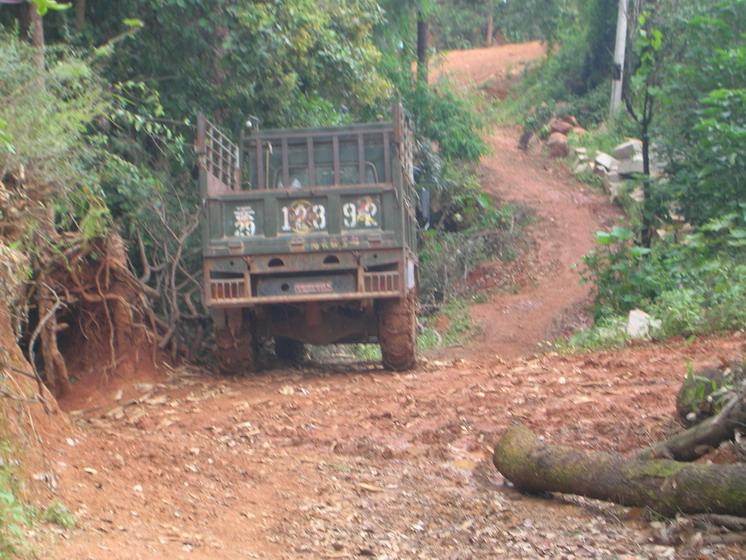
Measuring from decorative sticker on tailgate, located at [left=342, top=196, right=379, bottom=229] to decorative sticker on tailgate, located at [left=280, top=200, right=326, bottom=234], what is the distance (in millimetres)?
230

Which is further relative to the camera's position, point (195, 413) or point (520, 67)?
point (520, 67)

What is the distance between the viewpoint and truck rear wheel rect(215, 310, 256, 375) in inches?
405

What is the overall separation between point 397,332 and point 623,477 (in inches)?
210

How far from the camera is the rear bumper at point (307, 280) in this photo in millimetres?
9703

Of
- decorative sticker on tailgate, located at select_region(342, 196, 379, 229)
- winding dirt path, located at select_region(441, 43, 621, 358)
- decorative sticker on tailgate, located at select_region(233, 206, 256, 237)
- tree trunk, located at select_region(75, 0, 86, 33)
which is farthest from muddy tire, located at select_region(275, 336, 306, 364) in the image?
tree trunk, located at select_region(75, 0, 86, 33)

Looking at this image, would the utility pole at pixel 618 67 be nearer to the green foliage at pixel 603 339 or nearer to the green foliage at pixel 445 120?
the green foliage at pixel 445 120

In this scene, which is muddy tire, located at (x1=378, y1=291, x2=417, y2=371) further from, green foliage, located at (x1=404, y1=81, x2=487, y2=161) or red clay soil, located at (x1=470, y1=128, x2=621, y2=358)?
green foliage, located at (x1=404, y1=81, x2=487, y2=161)

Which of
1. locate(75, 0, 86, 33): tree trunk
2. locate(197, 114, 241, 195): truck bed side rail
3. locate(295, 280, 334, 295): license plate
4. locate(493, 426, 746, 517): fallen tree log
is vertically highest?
locate(75, 0, 86, 33): tree trunk

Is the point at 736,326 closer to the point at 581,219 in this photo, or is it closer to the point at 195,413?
the point at 195,413

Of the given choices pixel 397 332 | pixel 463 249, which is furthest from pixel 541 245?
pixel 397 332

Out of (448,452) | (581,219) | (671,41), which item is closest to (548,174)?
(581,219)

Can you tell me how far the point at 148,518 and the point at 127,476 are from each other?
0.69 m

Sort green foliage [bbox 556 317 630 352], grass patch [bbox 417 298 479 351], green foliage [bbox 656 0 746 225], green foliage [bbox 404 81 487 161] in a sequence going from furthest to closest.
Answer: green foliage [bbox 404 81 487 161] → grass patch [bbox 417 298 479 351] → green foliage [bbox 656 0 746 225] → green foliage [bbox 556 317 630 352]

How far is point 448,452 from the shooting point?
671 cm
